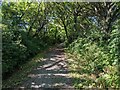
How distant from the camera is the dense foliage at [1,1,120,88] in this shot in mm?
8781

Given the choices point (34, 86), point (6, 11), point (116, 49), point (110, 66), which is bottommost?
point (34, 86)

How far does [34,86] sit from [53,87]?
31.3 inches

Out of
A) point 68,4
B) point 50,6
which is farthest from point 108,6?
point 50,6

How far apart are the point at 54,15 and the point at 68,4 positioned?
16.6 ft

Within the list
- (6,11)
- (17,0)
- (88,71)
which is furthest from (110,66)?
(17,0)

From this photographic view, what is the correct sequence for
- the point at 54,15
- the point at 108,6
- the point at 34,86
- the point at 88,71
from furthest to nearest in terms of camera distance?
the point at 54,15, the point at 108,6, the point at 88,71, the point at 34,86

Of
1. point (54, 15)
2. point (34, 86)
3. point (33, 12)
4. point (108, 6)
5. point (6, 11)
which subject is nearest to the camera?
point (34, 86)

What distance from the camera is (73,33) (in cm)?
2491

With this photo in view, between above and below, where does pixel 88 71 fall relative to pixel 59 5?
below

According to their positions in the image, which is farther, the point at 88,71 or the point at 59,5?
the point at 59,5

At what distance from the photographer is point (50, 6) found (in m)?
25.7

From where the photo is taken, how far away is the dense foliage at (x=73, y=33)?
346 inches

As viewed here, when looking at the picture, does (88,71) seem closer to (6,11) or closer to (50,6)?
(6,11)

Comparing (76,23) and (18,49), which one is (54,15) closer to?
(76,23)
